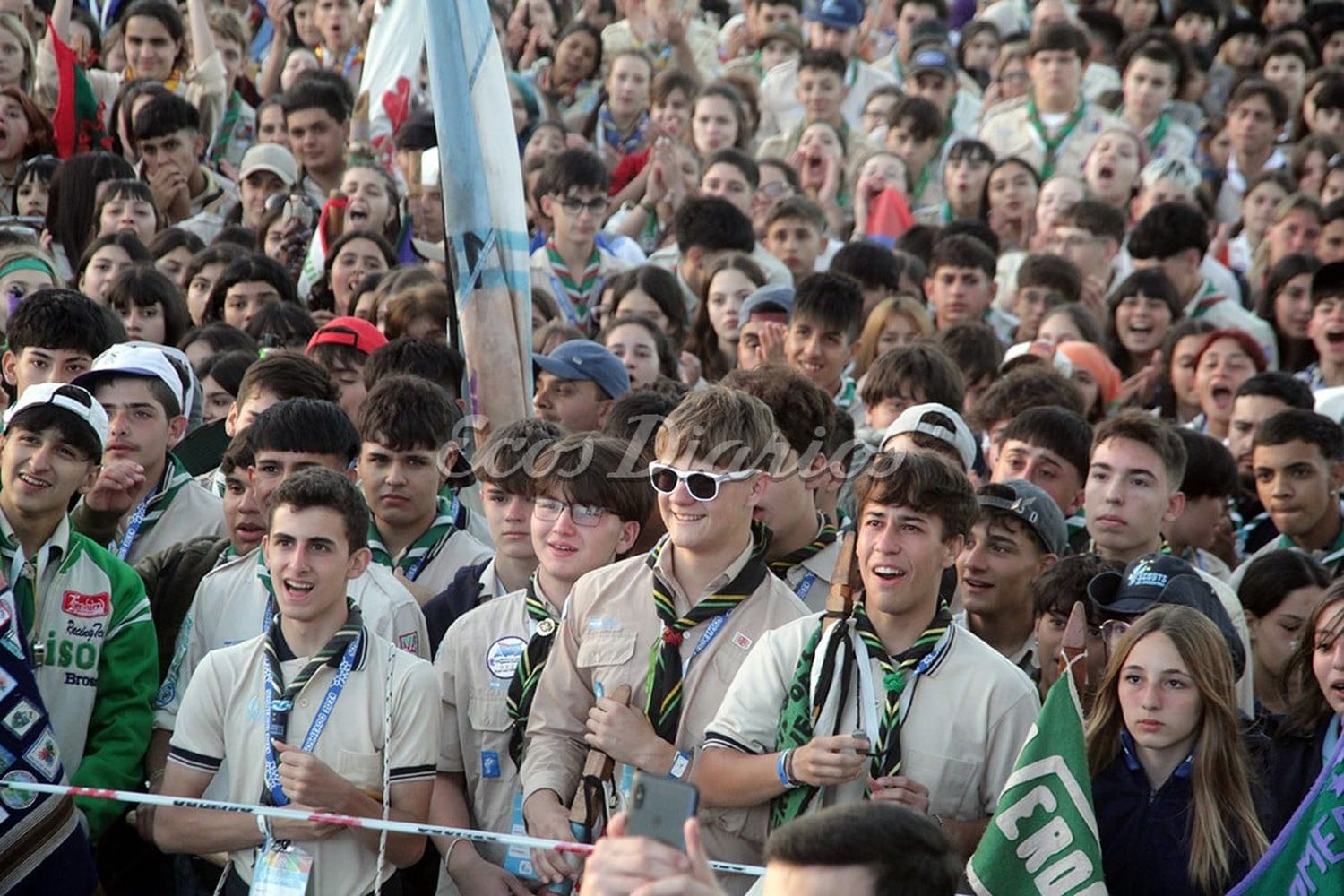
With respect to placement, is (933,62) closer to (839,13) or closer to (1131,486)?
(839,13)

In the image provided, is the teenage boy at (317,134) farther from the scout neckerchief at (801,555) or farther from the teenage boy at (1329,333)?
the scout neckerchief at (801,555)

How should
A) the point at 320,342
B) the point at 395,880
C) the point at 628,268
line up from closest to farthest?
the point at 395,880, the point at 320,342, the point at 628,268

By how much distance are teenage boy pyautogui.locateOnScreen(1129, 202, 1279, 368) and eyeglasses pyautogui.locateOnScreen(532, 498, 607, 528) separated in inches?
252

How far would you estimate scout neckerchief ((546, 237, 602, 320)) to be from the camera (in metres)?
10.1

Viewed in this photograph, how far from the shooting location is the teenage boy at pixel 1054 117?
13.9 metres

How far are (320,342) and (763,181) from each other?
15.8ft

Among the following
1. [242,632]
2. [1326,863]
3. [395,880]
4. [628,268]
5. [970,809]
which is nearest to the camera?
[1326,863]

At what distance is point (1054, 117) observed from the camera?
46.1 ft

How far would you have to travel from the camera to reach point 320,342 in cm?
787

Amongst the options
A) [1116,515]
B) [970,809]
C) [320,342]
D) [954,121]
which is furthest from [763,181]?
[970,809]

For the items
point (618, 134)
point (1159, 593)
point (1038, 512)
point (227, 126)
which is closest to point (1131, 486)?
point (1038, 512)

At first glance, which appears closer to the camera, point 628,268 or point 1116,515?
point 1116,515

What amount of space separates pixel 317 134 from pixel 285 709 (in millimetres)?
6663

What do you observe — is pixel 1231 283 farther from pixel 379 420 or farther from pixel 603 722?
pixel 603 722
